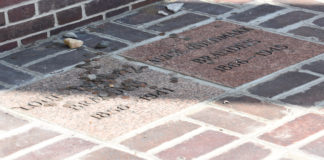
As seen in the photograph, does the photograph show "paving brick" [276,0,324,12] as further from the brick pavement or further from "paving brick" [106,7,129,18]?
"paving brick" [106,7,129,18]

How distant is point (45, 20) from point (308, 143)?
2.67 meters

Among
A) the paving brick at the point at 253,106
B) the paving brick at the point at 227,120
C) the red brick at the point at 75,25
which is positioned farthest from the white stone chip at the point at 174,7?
the paving brick at the point at 227,120

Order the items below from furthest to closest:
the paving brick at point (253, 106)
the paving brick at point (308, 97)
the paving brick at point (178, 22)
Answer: the paving brick at point (178, 22) → the paving brick at point (308, 97) → the paving brick at point (253, 106)

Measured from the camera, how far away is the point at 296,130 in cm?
448

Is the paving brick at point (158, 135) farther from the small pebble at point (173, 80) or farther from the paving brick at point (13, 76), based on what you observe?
the paving brick at point (13, 76)

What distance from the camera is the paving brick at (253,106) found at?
4.69 meters

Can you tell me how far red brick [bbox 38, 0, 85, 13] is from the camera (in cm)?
605

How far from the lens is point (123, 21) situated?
6547 millimetres

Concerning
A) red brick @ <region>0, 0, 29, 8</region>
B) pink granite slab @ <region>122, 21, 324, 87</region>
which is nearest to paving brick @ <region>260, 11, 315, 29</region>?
pink granite slab @ <region>122, 21, 324, 87</region>

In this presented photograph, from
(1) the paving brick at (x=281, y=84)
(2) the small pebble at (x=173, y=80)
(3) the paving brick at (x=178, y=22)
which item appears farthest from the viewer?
(3) the paving brick at (x=178, y=22)

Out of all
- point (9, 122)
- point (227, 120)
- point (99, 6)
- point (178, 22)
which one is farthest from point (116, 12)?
point (227, 120)

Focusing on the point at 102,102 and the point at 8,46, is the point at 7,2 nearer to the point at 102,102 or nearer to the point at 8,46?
the point at 8,46

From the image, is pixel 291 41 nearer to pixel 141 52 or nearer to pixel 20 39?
pixel 141 52

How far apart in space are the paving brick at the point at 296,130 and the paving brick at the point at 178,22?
6.52 feet
